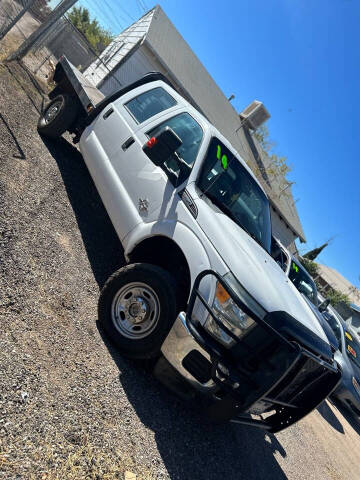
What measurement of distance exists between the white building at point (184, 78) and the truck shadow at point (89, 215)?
42.1ft

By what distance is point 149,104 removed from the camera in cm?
524

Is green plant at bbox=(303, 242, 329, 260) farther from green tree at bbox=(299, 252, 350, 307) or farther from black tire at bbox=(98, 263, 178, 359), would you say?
black tire at bbox=(98, 263, 178, 359)

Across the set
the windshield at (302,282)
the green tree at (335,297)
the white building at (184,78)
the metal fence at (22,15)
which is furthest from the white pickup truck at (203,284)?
the green tree at (335,297)

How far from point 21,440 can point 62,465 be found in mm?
287

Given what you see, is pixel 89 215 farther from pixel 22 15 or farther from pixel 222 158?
pixel 22 15

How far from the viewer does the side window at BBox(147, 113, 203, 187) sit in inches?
157

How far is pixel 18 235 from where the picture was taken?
387 centimetres

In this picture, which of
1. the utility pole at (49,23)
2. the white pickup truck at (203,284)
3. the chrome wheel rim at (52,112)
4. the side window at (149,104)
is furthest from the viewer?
the utility pole at (49,23)

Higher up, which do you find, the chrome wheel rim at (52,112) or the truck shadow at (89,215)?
the chrome wheel rim at (52,112)

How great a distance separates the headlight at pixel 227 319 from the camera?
294 cm

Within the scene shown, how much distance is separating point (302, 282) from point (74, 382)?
6607mm

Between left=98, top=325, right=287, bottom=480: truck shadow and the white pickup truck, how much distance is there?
248 millimetres

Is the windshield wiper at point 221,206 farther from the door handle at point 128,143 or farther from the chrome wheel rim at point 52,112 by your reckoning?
the chrome wheel rim at point 52,112

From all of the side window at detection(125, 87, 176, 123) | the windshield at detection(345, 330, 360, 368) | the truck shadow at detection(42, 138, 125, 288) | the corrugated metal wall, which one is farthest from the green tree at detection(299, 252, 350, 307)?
the side window at detection(125, 87, 176, 123)
